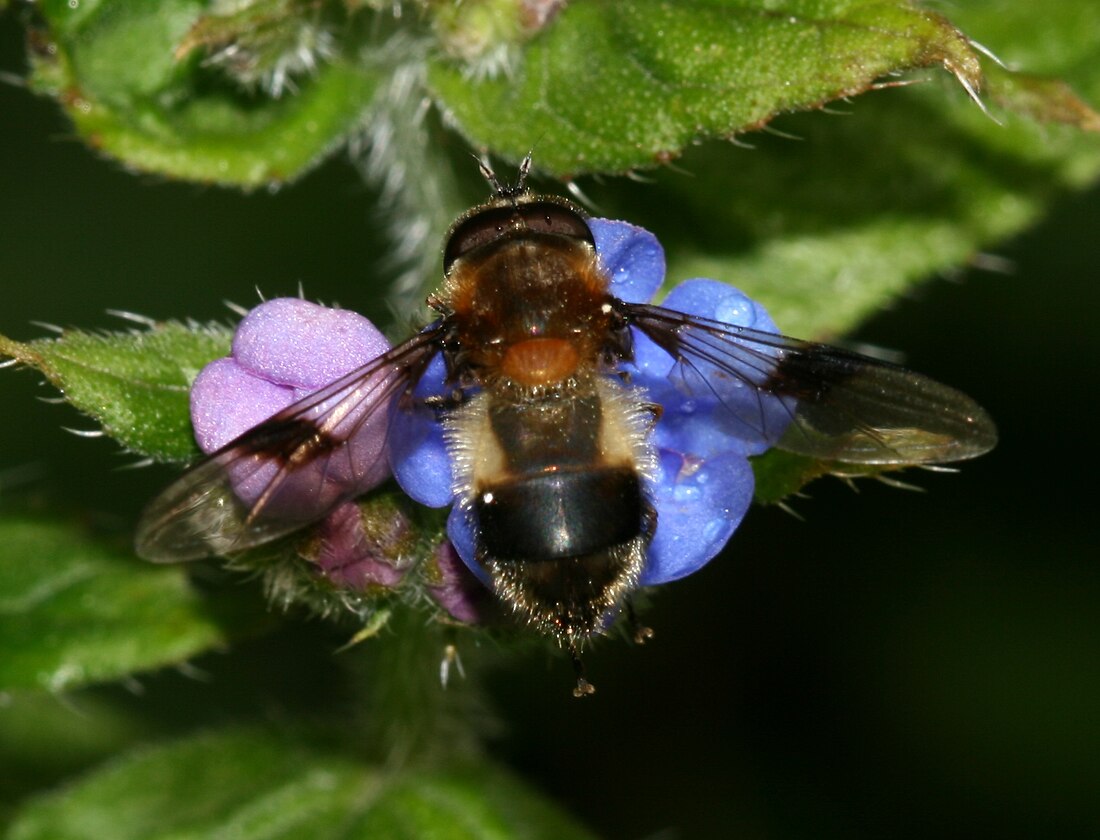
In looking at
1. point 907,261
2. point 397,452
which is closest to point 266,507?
point 397,452

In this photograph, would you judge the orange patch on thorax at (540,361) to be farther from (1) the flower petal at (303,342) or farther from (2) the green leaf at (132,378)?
(2) the green leaf at (132,378)

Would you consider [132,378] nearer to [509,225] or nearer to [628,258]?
[509,225]

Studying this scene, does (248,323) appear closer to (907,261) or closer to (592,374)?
(592,374)

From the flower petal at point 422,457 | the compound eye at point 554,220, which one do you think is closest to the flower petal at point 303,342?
the flower petal at point 422,457

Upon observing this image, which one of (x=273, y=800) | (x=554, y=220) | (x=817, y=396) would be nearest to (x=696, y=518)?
(x=817, y=396)

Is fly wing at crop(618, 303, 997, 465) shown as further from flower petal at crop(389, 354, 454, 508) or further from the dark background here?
the dark background

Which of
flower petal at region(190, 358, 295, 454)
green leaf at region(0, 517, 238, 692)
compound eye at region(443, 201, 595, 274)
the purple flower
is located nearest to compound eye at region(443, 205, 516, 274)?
compound eye at region(443, 201, 595, 274)

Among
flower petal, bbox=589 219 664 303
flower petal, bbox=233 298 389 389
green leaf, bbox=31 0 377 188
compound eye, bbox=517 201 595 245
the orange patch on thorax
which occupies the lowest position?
flower petal, bbox=233 298 389 389
